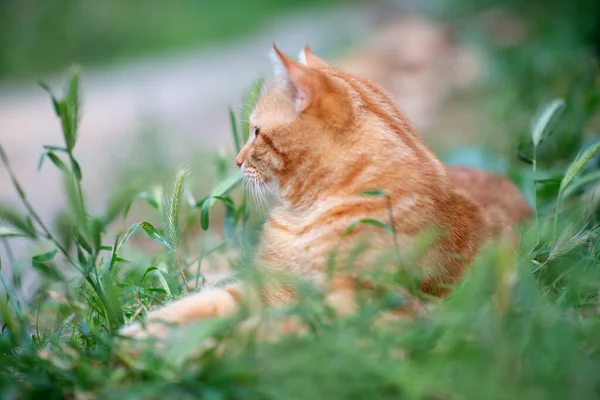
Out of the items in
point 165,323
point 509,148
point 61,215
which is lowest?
point 509,148

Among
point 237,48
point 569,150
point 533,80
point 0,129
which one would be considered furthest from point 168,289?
point 237,48

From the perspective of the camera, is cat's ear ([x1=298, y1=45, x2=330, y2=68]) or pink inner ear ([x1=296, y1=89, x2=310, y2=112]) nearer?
pink inner ear ([x1=296, y1=89, x2=310, y2=112])

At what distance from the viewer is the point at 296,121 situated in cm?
200

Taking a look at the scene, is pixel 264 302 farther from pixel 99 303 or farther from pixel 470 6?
pixel 470 6

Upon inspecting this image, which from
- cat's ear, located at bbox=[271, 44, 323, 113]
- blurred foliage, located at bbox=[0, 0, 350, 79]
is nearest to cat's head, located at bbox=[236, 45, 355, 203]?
cat's ear, located at bbox=[271, 44, 323, 113]

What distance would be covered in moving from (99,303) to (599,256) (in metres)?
1.49

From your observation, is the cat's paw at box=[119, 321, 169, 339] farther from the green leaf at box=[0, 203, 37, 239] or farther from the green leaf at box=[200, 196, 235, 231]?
the green leaf at box=[200, 196, 235, 231]

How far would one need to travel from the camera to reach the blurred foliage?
331 inches

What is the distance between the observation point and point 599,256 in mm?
1946

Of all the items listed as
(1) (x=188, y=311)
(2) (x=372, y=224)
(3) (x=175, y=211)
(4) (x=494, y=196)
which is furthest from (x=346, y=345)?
(4) (x=494, y=196)

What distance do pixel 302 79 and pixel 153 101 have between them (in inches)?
203

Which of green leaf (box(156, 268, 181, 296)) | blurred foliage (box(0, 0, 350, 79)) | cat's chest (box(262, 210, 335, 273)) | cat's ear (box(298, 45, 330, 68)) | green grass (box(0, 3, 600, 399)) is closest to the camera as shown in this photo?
green grass (box(0, 3, 600, 399))

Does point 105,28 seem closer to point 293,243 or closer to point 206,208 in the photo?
point 206,208

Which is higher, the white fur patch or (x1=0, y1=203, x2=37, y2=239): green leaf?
the white fur patch
